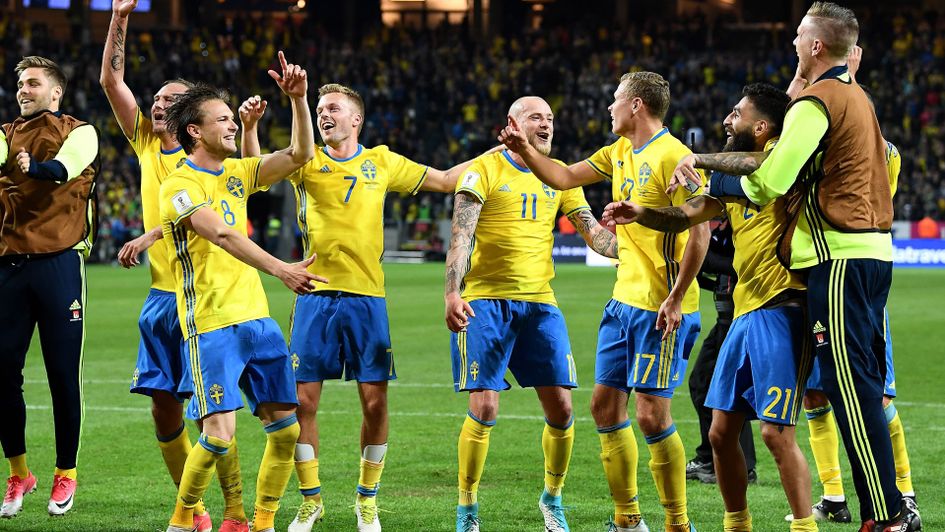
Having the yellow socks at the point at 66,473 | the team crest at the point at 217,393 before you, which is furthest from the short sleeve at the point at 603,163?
the yellow socks at the point at 66,473

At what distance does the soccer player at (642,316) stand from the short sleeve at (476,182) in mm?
575

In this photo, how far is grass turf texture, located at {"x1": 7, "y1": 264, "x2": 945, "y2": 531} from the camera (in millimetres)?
7250

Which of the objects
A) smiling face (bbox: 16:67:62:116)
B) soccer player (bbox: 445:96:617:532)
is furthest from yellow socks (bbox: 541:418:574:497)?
smiling face (bbox: 16:67:62:116)

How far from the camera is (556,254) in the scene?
114 ft

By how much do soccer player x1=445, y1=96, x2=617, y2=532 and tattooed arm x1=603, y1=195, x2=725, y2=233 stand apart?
1250 millimetres

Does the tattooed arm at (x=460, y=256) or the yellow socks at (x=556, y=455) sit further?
the yellow socks at (x=556, y=455)

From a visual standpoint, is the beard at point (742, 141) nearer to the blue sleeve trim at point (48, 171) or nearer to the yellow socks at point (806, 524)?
the yellow socks at point (806, 524)

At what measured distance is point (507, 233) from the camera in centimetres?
720

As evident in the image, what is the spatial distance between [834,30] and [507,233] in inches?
88.6

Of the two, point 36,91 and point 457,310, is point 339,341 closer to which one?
point 457,310

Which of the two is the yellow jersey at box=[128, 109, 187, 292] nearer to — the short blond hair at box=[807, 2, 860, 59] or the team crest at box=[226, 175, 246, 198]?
the team crest at box=[226, 175, 246, 198]

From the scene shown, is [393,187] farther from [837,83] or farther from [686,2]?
[686,2]

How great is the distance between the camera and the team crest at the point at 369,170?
7.46m

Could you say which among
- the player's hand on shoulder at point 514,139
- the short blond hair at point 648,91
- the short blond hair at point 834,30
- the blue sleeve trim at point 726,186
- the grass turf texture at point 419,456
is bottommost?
the grass turf texture at point 419,456
